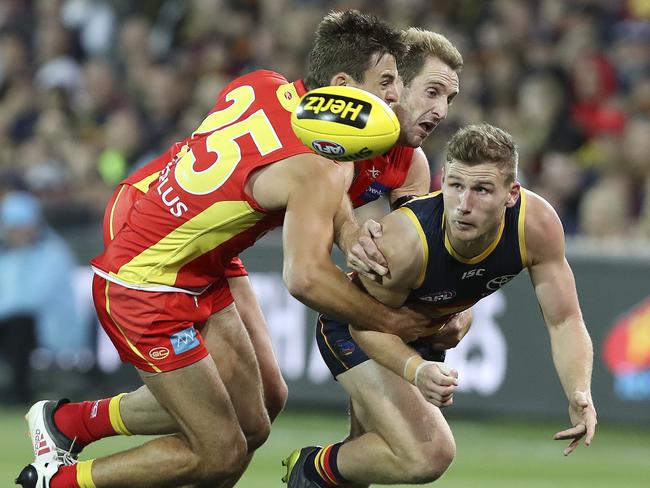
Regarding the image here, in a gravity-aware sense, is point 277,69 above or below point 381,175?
below

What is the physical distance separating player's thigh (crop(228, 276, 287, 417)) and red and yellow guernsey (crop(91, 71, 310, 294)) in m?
0.58

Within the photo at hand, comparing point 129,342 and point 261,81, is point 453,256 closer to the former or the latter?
point 261,81

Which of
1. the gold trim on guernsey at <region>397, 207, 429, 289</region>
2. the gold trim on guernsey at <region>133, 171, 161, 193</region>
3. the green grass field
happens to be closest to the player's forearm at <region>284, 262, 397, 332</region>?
the gold trim on guernsey at <region>397, 207, 429, 289</region>

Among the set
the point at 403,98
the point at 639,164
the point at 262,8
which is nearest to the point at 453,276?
the point at 403,98

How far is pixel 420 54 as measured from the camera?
7.34m

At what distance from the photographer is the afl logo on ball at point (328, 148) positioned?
6.28 meters

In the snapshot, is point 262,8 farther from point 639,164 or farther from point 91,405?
point 91,405

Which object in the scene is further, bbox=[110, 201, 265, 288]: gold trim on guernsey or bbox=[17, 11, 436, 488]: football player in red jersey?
bbox=[110, 201, 265, 288]: gold trim on guernsey

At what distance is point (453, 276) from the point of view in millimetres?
6828

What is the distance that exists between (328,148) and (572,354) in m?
1.54

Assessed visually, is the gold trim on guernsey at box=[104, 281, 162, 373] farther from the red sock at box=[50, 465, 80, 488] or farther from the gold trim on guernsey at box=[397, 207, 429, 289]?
the gold trim on guernsey at box=[397, 207, 429, 289]

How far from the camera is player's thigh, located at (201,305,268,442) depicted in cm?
727

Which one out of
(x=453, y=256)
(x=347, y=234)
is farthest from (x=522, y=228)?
(x=347, y=234)

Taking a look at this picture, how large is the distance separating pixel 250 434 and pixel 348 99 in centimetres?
200
